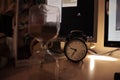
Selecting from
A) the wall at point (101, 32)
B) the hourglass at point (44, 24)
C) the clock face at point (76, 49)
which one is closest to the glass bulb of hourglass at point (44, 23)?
the hourglass at point (44, 24)

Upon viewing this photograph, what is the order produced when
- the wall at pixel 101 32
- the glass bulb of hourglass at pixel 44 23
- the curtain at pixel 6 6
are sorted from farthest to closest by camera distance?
the wall at pixel 101 32 → the curtain at pixel 6 6 → the glass bulb of hourglass at pixel 44 23

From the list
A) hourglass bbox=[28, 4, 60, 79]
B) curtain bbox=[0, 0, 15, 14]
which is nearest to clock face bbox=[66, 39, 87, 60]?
hourglass bbox=[28, 4, 60, 79]

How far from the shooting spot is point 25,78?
2.14 ft

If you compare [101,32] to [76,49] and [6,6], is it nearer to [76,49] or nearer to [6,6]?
[76,49]

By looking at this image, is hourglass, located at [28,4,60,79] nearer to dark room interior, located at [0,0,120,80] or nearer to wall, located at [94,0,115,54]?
dark room interior, located at [0,0,120,80]

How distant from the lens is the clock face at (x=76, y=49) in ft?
3.16

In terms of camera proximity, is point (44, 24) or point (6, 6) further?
point (6, 6)

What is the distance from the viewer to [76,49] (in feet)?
3.20

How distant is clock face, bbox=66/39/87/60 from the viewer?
963 millimetres

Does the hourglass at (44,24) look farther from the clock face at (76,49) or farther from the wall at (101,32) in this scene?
the wall at (101,32)

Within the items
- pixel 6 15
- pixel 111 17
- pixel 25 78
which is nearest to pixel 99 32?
pixel 111 17

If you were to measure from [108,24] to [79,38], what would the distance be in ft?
0.50

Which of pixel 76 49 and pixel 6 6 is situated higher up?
pixel 6 6

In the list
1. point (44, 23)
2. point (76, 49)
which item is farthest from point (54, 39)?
point (44, 23)
